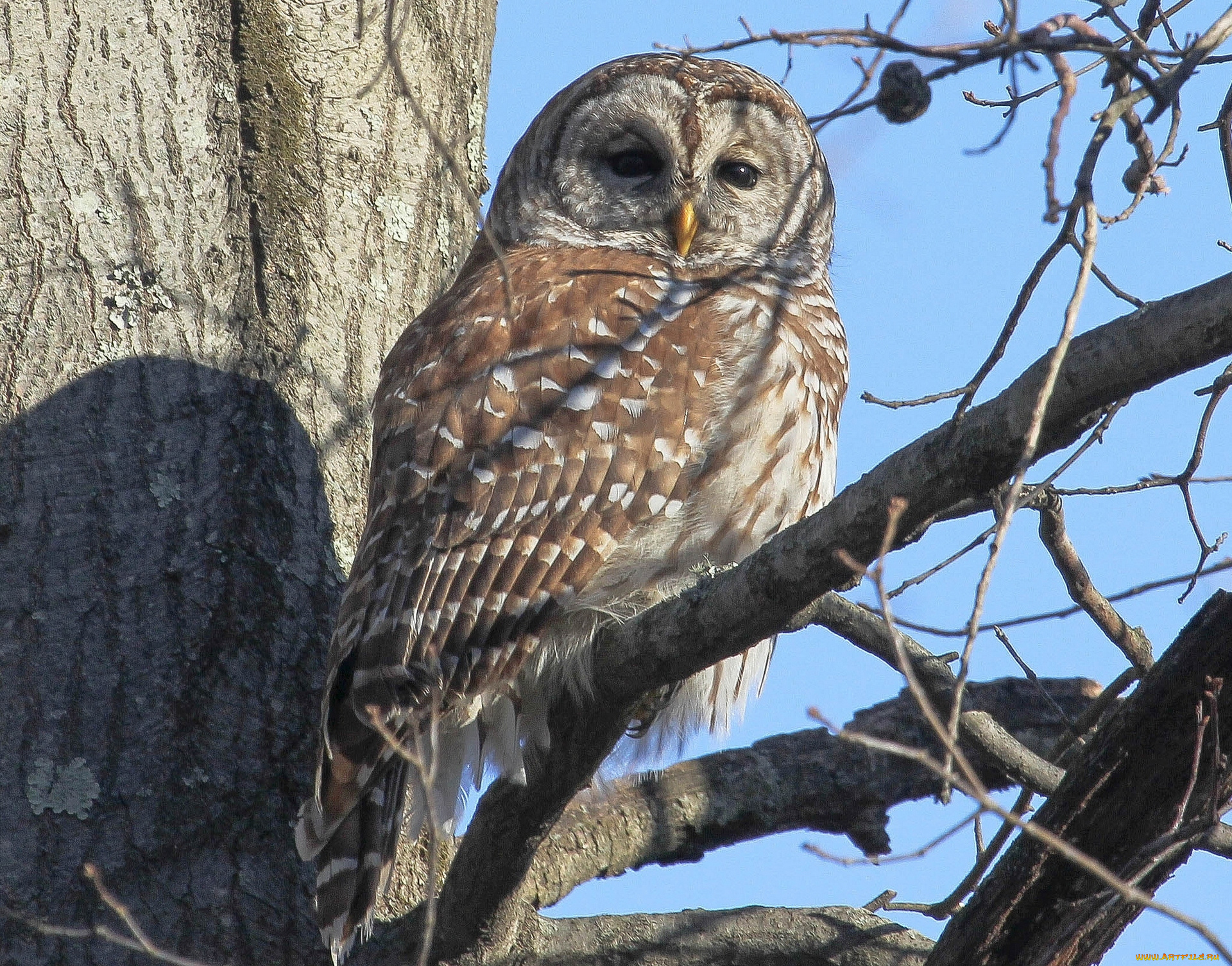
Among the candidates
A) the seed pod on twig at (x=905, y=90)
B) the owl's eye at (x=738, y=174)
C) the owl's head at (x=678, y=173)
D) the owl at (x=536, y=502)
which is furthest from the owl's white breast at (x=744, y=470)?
the seed pod on twig at (x=905, y=90)

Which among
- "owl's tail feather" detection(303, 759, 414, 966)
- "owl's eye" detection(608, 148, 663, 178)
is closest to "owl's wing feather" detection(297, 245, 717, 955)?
"owl's tail feather" detection(303, 759, 414, 966)

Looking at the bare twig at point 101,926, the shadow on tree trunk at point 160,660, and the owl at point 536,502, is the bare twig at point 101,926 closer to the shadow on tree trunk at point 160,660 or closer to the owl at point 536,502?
the shadow on tree trunk at point 160,660

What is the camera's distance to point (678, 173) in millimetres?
4539

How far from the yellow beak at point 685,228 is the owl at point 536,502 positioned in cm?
21

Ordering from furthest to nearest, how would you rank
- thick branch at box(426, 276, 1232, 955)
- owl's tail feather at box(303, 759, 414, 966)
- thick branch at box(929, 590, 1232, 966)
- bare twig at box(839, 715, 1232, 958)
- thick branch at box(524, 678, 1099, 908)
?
1. thick branch at box(524, 678, 1099, 908)
2. owl's tail feather at box(303, 759, 414, 966)
3. thick branch at box(929, 590, 1232, 966)
4. thick branch at box(426, 276, 1232, 955)
5. bare twig at box(839, 715, 1232, 958)

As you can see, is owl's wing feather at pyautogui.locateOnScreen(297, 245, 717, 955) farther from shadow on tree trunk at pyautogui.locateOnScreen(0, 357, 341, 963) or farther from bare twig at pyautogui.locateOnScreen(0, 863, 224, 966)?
bare twig at pyautogui.locateOnScreen(0, 863, 224, 966)

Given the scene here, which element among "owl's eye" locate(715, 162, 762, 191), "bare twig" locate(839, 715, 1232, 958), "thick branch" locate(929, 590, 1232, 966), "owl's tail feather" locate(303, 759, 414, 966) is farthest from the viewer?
"owl's eye" locate(715, 162, 762, 191)

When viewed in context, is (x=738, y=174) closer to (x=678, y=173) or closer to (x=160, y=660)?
(x=678, y=173)

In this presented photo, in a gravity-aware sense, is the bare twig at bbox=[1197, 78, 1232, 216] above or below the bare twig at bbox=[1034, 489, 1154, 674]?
above

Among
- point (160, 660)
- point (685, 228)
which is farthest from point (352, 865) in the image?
point (685, 228)

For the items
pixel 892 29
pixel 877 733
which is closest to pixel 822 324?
pixel 877 733

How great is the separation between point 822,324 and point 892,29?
6.02 feet

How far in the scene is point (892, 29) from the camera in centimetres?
246

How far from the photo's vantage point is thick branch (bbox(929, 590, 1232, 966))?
2.33m
